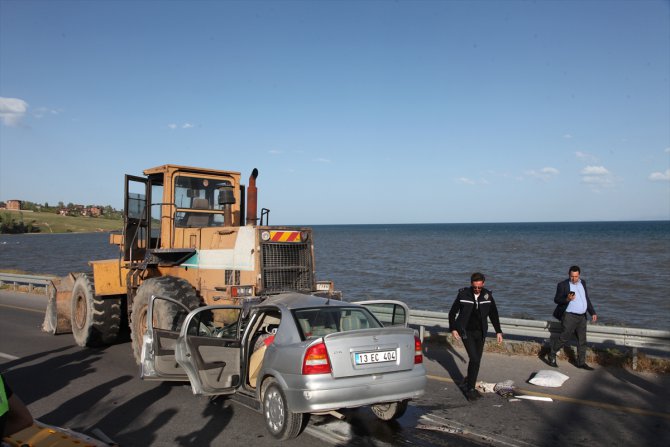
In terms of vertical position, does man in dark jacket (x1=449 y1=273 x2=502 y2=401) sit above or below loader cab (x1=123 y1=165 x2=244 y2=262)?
below

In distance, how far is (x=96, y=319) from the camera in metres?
10.5

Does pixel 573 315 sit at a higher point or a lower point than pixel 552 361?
higher

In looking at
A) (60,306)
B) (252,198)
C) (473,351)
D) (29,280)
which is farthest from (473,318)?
(29,280)

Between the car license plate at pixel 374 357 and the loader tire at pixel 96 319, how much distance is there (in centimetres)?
712

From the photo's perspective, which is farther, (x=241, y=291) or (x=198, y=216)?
(x=198, y=216)

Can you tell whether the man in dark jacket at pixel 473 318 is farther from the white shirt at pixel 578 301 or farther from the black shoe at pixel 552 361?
the black shoe at pixel 552 361

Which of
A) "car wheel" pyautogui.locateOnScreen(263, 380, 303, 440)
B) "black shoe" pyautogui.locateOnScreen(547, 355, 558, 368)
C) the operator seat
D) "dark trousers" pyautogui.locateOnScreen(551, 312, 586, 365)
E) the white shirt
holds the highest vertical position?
the operator seat

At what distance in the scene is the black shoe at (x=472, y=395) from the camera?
23.4ft

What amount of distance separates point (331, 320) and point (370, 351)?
2.51 ft

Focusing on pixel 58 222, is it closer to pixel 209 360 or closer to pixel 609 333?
pixel 209 360

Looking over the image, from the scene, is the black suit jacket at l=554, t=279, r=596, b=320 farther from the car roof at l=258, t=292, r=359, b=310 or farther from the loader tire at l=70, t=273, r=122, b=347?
the loader tire at l=70, t=273, r=122, b=347

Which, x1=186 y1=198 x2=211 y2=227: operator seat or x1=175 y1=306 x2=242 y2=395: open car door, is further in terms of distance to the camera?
x1=186 y1=198 x2=211 y2=227: operator seat

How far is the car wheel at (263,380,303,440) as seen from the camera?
5422 millimetres

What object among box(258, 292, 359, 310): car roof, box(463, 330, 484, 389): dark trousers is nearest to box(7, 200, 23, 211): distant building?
box(258, 292, 359, 310): car roof
